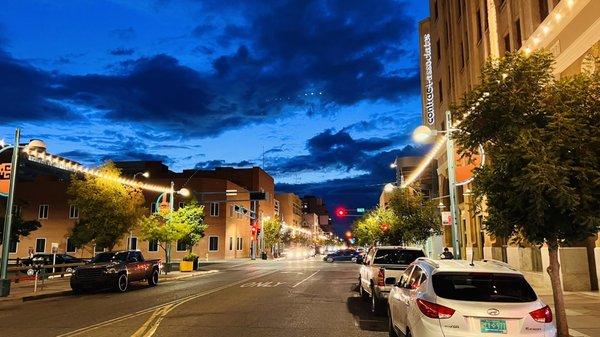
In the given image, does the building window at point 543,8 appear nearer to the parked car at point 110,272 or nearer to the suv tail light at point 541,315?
the suv tail light at point 541,315

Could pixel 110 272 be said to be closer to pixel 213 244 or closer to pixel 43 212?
pixel 213 244

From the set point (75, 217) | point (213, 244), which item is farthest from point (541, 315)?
point (75, 217)

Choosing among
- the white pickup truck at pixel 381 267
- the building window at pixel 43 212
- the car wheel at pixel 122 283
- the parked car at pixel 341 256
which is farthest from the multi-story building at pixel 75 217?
the white pickup truck at pixel 381 267

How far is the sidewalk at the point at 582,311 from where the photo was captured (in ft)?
35.1

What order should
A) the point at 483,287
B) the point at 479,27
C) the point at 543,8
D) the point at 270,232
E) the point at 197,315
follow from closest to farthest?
1. the point at 483,287
2. the point at 197,315
3. the point at 543,8
4. the point at 479,27
5. the point at 270,232

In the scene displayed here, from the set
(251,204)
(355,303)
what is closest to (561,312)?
(355,303)

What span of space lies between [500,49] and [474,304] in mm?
23076

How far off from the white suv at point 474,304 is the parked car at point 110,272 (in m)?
17.1

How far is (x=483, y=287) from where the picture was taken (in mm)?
7379

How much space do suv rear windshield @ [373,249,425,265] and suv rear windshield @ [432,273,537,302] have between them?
9244 mm

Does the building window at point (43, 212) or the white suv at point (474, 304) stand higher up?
the building window at point (43, 212)

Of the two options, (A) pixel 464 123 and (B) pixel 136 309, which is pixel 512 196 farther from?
(B) pixel 136 309

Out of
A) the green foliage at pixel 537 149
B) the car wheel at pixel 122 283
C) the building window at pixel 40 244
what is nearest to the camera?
the green foliage at pixel 537 149

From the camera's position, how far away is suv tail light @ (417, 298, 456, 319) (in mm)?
6875
